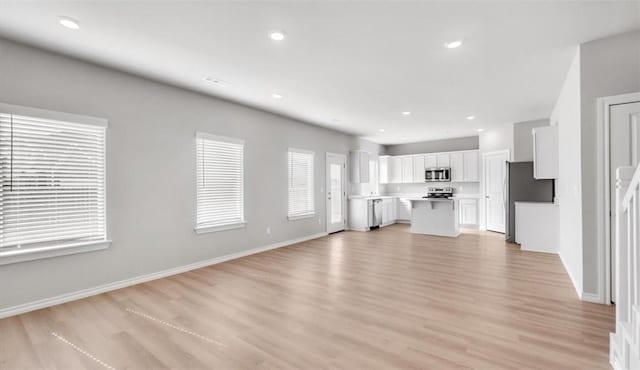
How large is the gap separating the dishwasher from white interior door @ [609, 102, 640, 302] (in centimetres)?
542

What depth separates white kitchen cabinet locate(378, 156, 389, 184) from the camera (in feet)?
32.8

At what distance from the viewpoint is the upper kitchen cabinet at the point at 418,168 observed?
31.0 feet

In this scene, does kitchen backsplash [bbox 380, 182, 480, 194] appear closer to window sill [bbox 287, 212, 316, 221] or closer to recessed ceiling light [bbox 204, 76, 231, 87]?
window sill [bbox 287, 212, 316, 221]

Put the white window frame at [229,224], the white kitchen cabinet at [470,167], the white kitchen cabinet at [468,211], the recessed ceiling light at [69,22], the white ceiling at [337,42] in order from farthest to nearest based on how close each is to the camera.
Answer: the white kitchen cabinet at [470,167] < the white kitchen cabinet at [468,211] < the white window frame at [229,224] < the recessed ceiling light at [69,22] < the white ceiling at [337,42]

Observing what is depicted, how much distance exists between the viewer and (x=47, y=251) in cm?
313

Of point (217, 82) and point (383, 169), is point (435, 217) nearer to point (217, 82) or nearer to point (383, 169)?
point (383, 169)

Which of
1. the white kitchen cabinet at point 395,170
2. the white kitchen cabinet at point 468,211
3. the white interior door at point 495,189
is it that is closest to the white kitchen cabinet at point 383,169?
the white kitchen cabinet at point 395,170

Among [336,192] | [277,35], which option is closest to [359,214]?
[336,192]

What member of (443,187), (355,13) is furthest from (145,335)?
(443,187)

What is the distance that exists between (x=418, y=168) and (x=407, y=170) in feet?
1.20

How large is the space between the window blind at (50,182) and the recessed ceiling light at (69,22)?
42.4 inches

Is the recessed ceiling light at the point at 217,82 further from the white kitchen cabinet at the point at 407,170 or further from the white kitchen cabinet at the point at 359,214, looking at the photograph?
the white kitchen cabinet at the point at 407,170

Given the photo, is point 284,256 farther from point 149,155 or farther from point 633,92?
point 633,92

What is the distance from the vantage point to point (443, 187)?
30.4ft
